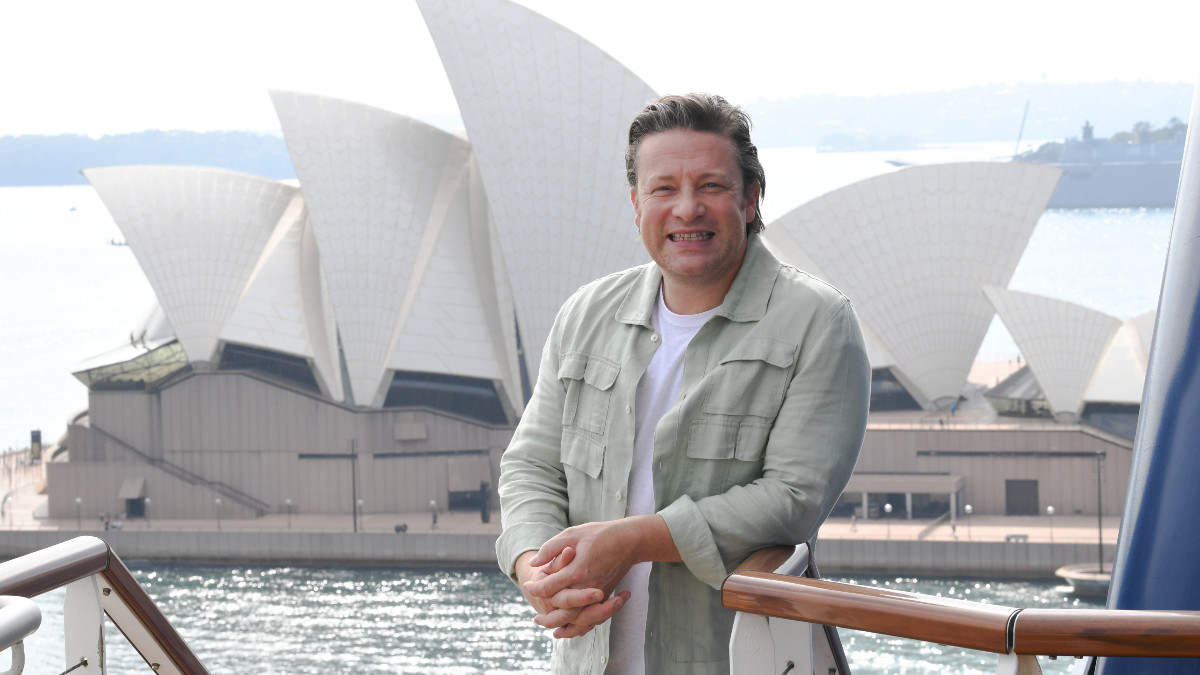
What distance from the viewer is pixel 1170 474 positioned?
1.50 meters

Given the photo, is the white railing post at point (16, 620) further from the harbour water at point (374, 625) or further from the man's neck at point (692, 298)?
the harbour water at point (374, 625)

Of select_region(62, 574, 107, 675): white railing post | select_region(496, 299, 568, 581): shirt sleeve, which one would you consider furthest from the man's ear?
select_region(62, 574, 107, 675): white railing post

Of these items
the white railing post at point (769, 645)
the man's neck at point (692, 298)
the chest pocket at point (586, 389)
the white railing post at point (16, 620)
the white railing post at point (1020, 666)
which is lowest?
the white railing post at point (769, 645)

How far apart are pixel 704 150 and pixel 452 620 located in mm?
15232

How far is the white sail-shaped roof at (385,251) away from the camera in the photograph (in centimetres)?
2153

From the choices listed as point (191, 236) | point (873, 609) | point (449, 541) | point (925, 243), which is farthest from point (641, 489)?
point (191, 236)

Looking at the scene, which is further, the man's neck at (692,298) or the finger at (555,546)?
the man's neck at (692,298)

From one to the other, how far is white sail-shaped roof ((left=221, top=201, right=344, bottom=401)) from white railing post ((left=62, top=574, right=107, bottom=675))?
20736 mm

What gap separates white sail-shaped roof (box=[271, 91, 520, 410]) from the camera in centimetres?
2153

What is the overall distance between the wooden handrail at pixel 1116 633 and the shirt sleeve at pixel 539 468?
897 mm

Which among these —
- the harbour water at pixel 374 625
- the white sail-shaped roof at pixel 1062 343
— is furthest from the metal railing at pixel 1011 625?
the white sail-shaped roof at pixel 1062 343

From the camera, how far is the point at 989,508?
19.7 meters

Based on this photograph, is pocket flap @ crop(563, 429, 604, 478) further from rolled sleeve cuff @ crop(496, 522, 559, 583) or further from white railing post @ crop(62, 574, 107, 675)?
white railing post @ crop(62, 574, 107, 675)

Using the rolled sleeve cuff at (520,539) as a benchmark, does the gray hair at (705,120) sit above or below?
above
